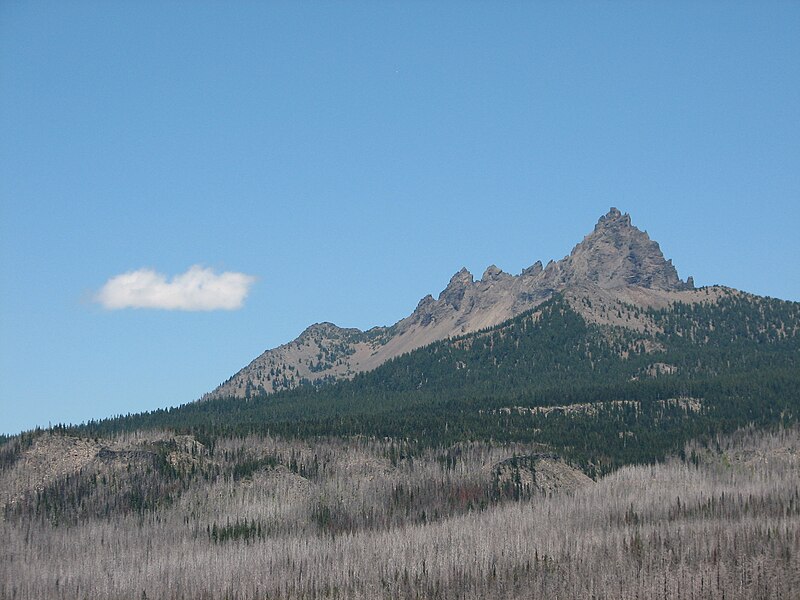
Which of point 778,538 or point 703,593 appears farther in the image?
point 778,538

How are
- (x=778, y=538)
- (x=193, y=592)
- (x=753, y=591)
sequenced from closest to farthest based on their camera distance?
(x=753, y=591)
(x=193, y=592)
(x=778, y=538)

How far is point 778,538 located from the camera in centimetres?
19188

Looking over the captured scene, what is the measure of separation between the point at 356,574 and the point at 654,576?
48.7m

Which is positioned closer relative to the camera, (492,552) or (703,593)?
(703,593)

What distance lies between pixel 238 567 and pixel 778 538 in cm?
9311

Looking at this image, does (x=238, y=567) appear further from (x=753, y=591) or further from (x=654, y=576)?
(x=753, y=591)

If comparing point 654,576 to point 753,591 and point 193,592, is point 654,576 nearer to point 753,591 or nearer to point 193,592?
point 753,591

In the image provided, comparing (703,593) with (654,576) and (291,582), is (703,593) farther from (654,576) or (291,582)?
(291,582)

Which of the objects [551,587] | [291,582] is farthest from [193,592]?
[551,587]

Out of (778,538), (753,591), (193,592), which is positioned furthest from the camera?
Result: (778,538)

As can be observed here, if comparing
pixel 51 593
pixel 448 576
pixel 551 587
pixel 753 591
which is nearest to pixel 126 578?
pixel 51 593

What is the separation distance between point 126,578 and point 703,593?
95.6 meters

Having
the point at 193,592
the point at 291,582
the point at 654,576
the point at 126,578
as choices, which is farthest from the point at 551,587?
the point at 126,578

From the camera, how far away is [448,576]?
182 metres
